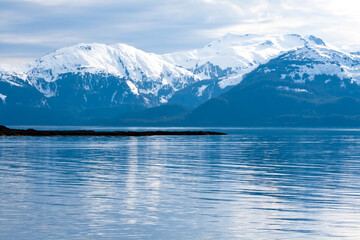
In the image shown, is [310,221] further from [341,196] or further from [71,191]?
[71,191]

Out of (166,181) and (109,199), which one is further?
(166,181)

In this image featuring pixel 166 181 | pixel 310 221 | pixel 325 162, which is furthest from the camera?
pixel 325 162

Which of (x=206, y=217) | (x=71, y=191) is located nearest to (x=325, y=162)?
(x=71, y=191)

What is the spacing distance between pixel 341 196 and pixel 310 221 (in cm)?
1392

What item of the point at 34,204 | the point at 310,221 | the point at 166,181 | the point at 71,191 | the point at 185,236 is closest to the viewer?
the point at 185,236

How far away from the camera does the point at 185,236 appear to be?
1523 inches

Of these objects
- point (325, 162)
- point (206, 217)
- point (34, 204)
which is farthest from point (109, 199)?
point (325, 162)

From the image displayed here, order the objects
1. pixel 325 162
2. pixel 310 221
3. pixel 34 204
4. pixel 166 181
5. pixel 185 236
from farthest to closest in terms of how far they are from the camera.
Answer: pixel 325 162 < pixel 166 181 < pixel 34 204 < pixel 310 221 < pixel 185 236

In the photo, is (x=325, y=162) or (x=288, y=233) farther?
(x=325, y=162)

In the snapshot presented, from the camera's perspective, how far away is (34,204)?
50.3 m

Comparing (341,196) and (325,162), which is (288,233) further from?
(325,162)

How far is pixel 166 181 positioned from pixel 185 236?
100 ft

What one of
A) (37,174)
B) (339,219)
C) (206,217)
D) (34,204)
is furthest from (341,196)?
(37,174)

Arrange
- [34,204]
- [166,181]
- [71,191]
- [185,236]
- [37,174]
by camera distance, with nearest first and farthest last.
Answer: [185,236] → [34,204] → [71,191] → [166,181] → [37,174]
